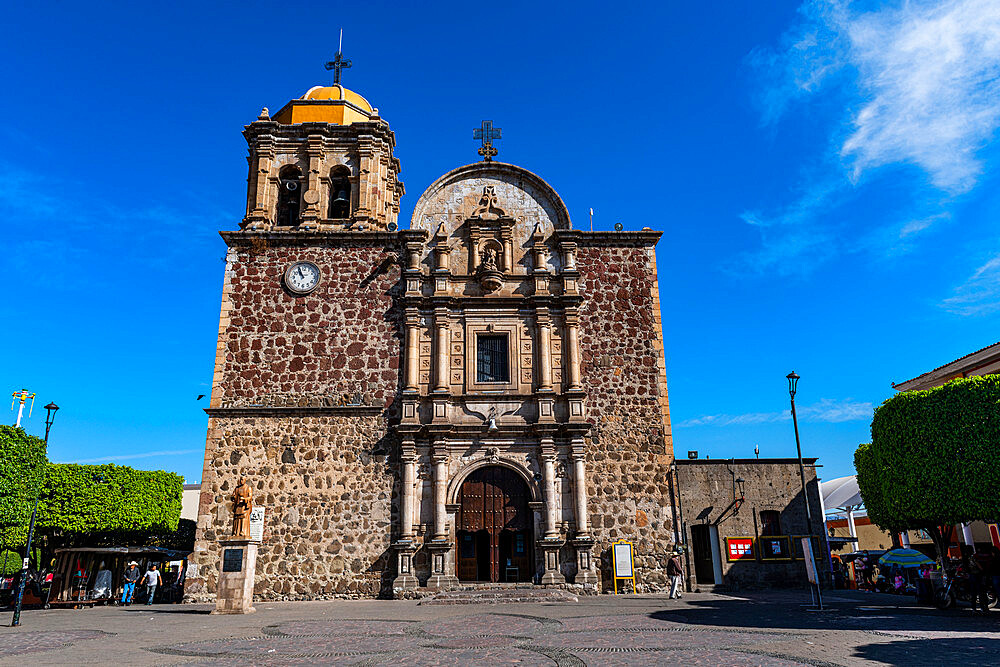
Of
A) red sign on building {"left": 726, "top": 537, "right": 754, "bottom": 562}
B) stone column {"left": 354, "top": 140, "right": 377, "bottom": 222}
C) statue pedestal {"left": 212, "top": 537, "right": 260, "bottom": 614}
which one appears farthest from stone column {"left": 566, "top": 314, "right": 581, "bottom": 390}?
statue pedestal {"left": 212, "top": 537, "right": 260, "bottom": 614}

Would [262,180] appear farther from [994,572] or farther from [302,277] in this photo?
[994,572]

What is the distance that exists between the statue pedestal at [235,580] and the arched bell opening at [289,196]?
11335mm

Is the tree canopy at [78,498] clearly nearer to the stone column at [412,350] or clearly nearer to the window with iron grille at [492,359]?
the stone column at [412,350]

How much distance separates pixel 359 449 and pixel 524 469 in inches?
193

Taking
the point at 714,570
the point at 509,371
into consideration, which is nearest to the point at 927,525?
the point at 714,570

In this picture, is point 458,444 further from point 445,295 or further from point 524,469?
point 445,295

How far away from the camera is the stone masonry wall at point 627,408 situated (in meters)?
19.3

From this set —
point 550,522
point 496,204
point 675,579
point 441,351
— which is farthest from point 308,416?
point 675,579

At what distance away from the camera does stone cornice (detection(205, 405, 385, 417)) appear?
19.9 metres

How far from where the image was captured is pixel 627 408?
66.8ft

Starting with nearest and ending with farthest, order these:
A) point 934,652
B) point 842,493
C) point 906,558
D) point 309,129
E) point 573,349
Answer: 1. point 934,652
2. point 906,558
3. point 573,349
4. point 309,129
5. point 842,493

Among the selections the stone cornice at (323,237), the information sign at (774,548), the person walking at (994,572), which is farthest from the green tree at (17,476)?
the person walking at (994,572)

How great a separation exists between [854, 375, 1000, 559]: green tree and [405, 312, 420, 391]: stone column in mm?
12993

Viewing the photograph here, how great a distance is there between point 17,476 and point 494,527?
13.9m
